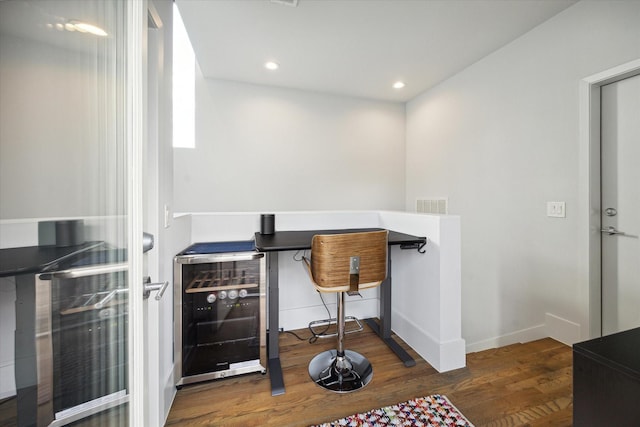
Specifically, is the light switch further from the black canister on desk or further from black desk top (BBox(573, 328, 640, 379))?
the black canister on desk

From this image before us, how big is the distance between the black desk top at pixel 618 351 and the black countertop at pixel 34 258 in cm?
116

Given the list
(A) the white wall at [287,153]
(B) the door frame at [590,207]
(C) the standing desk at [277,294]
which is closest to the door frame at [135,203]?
(C) the standing desk at [277,294]

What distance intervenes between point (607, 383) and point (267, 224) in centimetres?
179

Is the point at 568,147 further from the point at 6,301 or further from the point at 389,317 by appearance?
the point at 6,301

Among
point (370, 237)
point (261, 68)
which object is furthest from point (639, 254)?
point (261, 68)

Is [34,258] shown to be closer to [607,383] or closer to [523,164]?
[607,383]

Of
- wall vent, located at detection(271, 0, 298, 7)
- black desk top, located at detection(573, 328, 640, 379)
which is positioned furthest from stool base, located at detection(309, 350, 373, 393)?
wall vent, located at detection(271, 0, 298, 7)

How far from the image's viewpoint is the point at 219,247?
1.76 m

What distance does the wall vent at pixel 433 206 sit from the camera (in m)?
3.10

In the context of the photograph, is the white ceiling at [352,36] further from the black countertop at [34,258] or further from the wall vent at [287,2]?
the black countertop at [34,258]

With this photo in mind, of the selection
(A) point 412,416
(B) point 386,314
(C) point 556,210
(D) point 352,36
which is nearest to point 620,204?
(C) point 556,210

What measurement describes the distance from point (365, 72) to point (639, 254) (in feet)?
9.09

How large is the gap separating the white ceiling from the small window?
0.21m

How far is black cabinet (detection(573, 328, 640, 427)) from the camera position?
53cm
